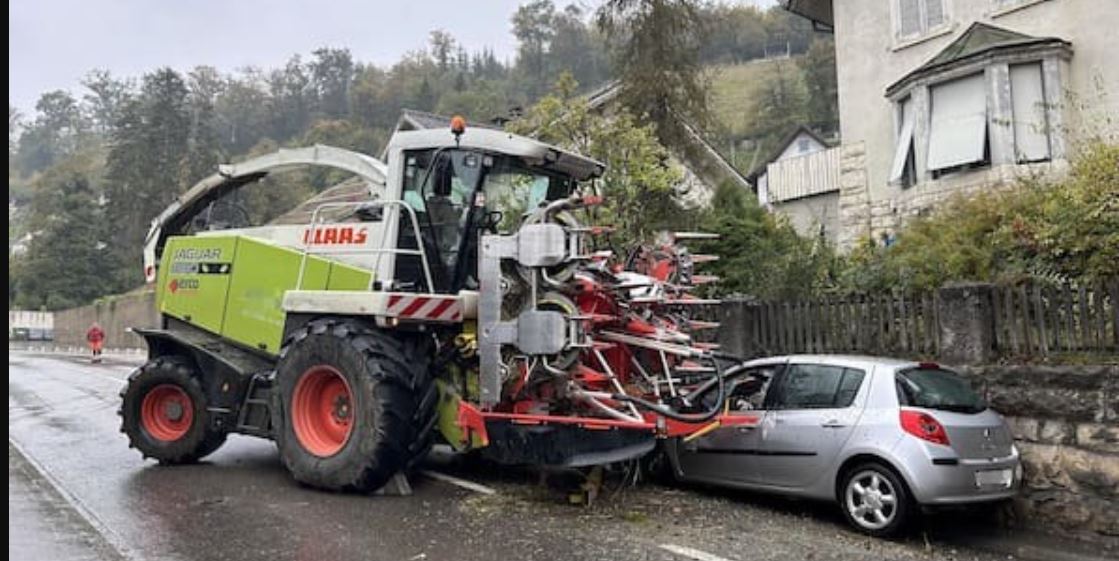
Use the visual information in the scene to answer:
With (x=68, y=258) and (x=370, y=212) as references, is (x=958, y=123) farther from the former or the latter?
(x=68, y=258)

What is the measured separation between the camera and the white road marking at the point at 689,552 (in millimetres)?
5824

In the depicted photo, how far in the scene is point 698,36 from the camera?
18.6 m

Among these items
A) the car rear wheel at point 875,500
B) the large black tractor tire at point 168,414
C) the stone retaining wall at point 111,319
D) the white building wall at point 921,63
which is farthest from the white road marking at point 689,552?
the stone retaining wall at point 111,319

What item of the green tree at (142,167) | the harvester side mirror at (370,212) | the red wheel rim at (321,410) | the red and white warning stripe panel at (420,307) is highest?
the green tree at (142,167)

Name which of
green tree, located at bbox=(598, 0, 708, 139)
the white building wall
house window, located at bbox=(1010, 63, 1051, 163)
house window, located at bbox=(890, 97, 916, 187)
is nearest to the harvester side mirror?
green tree, located at bbox=(598, 0, 708, 139)

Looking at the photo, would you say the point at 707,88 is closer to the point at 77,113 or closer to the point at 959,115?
the point at 959,115

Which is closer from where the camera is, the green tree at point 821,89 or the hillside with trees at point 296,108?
the hillside with trees at point 296,108

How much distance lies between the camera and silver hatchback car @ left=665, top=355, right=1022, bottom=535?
660 centimetres

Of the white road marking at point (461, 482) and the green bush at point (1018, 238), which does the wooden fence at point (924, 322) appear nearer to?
the green bush at point (1018, 238)

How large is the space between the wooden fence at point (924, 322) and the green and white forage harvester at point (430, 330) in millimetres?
1536

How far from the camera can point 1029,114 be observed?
1619 cm

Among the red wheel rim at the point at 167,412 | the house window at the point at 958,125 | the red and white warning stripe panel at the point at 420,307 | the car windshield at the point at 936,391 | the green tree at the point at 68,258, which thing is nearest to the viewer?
the car windshield at the point at 936,391

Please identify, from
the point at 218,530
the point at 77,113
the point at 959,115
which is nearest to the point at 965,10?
the point at 959,115

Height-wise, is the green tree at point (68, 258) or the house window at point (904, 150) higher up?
the green tree at point (68, 258)
